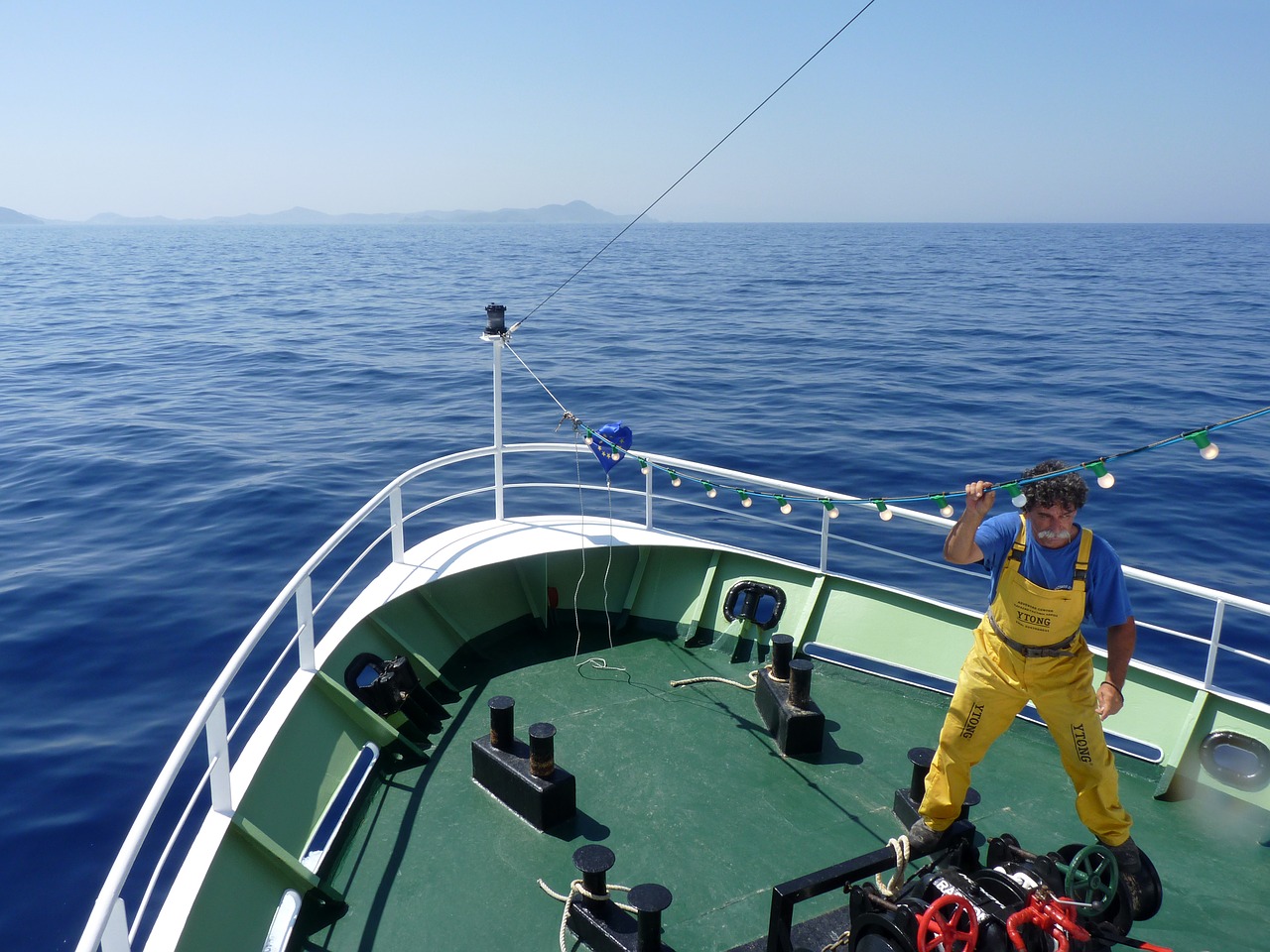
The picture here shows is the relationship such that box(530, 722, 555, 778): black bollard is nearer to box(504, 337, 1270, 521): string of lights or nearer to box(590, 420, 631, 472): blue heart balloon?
box(504, 337, 1270, 521): string of lights

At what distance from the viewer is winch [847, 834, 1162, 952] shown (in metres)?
3.49

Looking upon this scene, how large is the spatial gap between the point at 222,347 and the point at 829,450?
2118 cm

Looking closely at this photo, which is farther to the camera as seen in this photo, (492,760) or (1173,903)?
(492,760)

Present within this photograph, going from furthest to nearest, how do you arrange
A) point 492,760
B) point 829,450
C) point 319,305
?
point 319,305
point 829,450
point 492,760

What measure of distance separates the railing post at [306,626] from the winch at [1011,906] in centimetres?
351

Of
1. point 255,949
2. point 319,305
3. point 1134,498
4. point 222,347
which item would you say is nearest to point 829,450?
point 1134,498

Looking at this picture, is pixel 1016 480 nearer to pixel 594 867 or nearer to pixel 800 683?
pixel 800 683

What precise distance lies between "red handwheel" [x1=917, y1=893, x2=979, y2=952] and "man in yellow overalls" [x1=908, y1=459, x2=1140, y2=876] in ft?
2.86

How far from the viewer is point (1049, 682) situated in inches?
163

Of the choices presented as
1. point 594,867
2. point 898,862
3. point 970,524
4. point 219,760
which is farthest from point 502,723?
point 970,524

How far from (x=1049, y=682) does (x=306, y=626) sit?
4174 mm

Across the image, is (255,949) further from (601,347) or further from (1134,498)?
(601,347)

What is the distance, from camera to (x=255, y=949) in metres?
4.43

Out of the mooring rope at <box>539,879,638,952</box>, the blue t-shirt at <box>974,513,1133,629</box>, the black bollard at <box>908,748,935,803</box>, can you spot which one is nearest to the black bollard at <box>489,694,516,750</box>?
the mooring rope at <box>539,879,638,952</box>
